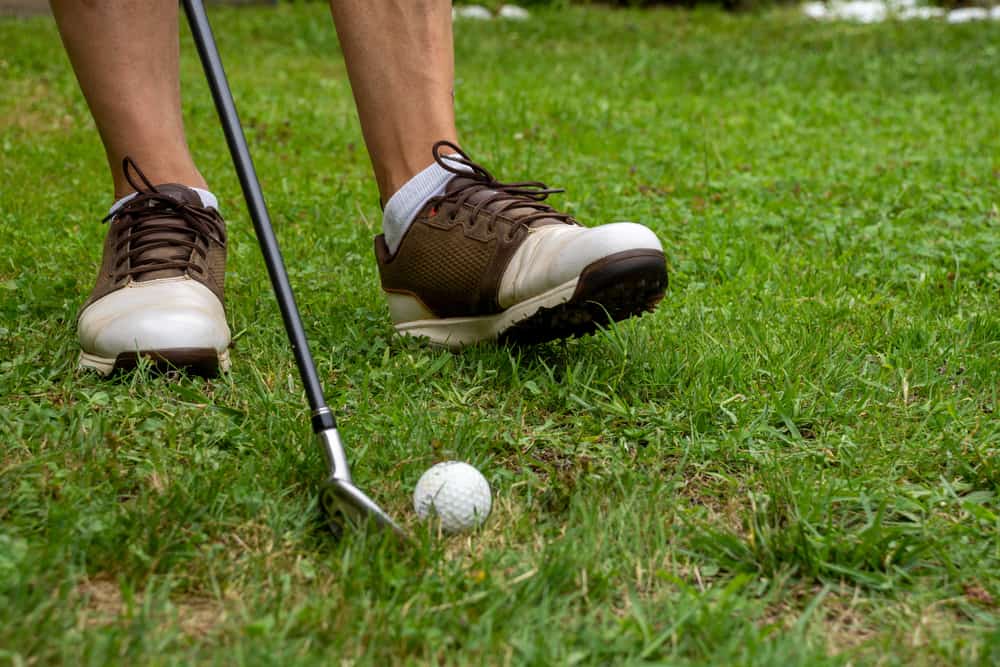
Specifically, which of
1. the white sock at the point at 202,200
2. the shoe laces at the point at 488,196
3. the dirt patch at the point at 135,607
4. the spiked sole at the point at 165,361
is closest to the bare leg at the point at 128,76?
the white sock at the point at 202,200

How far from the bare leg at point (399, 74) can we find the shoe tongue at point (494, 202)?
3.2 inches

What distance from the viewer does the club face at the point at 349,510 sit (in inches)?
53.7

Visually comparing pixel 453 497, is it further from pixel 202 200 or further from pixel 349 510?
pixel 202 200

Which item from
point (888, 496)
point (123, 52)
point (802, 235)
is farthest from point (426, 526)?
point (802, 235)

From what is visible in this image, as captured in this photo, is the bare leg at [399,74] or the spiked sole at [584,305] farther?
the bare leg at [399,74]

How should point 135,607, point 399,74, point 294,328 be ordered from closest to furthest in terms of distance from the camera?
point 135,607, point 294,328, point 399,74

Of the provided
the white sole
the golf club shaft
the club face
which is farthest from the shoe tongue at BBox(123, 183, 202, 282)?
the club face

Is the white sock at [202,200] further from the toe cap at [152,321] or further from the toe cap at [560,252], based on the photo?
the toe cap at [560,252]

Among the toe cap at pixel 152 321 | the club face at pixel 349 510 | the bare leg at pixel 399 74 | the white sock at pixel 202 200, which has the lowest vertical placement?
the club face at pixel 349 510

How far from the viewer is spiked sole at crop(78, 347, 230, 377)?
1.90 meters

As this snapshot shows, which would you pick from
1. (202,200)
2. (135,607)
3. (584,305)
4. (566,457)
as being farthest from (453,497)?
(202,200)

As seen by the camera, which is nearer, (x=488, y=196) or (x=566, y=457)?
(x=566, y=457)

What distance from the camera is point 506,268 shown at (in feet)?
6.59

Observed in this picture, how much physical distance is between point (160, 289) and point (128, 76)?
0.52 m
